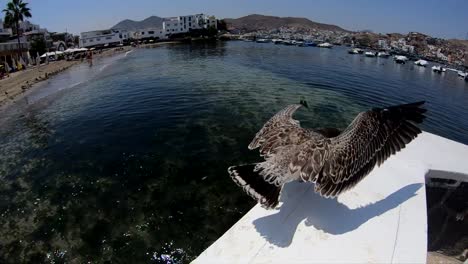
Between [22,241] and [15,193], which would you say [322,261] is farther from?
[15,193]

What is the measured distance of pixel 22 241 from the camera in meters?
9.88

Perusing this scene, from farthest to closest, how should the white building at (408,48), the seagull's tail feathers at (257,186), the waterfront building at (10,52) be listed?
the white building at (408,48), the waterfront building at (10,52), the seagull's tail feathers at (257,186)

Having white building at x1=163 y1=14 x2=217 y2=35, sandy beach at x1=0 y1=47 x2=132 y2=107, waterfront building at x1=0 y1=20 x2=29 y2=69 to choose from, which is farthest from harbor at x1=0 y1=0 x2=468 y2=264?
white building at x1=163 y1=14 x2=217 y2=35

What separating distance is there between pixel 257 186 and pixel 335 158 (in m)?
1.86

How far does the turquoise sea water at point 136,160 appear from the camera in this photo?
988 cm

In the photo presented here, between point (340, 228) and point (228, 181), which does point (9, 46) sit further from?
point (340, 228)

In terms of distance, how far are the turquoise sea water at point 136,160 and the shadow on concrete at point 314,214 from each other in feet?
13.9

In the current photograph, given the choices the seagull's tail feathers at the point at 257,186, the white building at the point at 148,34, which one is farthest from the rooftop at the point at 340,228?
the white building at the point at 148,34

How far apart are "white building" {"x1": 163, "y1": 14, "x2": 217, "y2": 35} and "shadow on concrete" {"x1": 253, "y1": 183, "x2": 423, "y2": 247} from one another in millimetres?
135893

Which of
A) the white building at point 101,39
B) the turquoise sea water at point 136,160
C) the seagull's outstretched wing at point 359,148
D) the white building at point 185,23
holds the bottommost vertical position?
the turquoise sea water at point 136,160

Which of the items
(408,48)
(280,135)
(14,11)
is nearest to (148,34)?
(14,11)

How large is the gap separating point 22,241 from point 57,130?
1247cm

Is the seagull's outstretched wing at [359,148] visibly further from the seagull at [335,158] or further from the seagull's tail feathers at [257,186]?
the seagull's tail feathers at [257,186]

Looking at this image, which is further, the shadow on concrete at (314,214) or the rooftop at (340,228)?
the shadow on concrete at (314,214)
